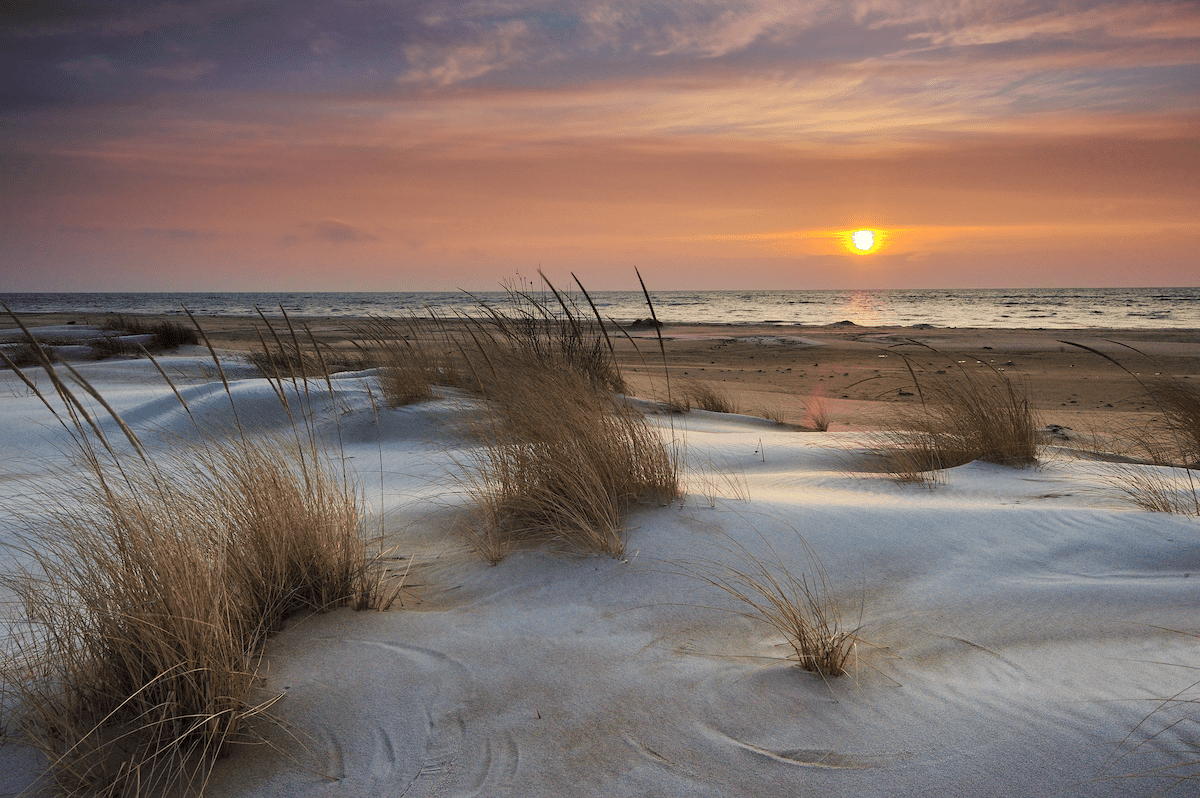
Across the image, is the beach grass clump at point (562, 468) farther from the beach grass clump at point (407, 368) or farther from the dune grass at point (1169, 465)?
the beach grass clump at point (407, 368)

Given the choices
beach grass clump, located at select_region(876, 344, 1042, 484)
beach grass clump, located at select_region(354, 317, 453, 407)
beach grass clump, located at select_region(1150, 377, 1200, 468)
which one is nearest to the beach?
A: beach grass clump, located at select_region(876, 344, 1042, 484)

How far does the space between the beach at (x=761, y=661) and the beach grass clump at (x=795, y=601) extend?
3cm

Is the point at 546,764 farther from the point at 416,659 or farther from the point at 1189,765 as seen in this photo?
the point at 1189,765

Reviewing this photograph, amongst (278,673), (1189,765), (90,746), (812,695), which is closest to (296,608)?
(278,673)

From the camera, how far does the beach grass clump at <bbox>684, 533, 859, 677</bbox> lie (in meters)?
1.69

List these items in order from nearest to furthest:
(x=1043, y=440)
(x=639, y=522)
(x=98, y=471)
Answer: (x=98, y=471)
(x=639, y=522)
(x=1043, y=440)

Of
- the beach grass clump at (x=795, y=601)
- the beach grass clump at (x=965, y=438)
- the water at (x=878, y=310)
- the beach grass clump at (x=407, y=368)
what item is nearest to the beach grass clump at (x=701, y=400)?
the water at (x=878, y=310)

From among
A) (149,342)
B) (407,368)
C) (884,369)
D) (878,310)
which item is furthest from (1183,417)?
(878,310)

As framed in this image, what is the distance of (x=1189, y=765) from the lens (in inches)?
49.3

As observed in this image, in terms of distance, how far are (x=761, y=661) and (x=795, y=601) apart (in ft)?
1.10

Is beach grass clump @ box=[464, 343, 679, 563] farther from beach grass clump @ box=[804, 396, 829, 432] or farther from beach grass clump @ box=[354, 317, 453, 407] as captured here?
beach grass clump @ box=[804, 396, 829, 432]

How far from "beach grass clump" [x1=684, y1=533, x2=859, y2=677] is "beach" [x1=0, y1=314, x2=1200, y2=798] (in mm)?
27

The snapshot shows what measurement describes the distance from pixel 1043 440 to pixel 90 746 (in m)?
5.32

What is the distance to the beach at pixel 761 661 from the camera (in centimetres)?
136
